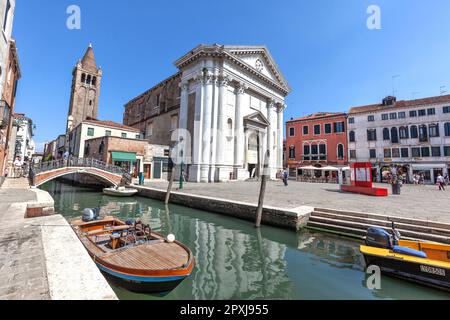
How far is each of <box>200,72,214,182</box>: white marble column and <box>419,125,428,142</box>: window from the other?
1035 inches

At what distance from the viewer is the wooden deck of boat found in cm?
368

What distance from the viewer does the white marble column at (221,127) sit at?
21859 mm

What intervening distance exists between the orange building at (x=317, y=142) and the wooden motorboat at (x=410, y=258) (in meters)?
27.1

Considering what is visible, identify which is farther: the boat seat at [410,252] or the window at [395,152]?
the window at [395,152]

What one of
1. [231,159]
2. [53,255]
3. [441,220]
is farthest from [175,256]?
[231,159]

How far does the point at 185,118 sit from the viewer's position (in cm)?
2438

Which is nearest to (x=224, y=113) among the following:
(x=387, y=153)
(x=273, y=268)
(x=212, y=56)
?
(x=212, y=56)

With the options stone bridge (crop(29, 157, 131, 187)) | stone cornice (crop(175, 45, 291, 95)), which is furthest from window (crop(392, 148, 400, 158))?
stone bridge (crop(29, 157, 131, 187))

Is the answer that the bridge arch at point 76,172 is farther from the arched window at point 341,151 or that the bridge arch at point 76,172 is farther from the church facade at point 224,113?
the arched window at point 341,151

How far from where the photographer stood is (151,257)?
3.99 metres

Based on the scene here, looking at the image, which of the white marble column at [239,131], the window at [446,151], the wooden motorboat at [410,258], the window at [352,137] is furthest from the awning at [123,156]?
the window at [446,151]

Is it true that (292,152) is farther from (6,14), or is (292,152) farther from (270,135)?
(6,14)
